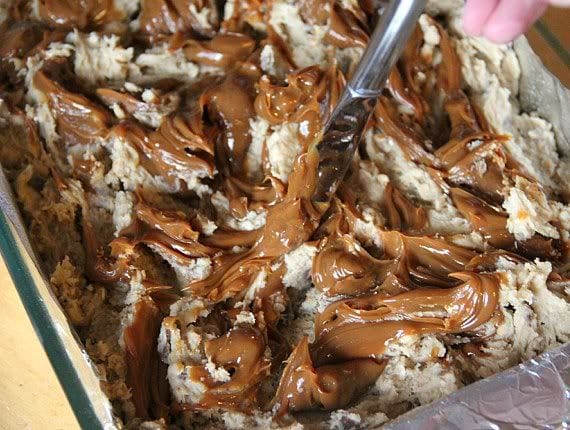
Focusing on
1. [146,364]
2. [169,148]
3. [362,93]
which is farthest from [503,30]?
[146,364]

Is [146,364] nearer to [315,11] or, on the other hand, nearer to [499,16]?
[499,16]

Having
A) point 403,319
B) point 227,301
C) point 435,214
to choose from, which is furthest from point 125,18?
point 403,319

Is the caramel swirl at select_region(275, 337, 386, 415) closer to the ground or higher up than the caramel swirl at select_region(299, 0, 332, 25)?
closer to the ground

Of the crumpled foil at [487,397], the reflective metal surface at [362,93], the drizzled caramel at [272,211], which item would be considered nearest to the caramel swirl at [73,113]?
the drizzled caramel at [272,211]

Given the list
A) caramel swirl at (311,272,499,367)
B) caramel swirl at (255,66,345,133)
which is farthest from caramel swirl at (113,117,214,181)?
caramel swirl at (311,272,499,367)

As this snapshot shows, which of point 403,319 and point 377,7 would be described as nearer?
point 403,319

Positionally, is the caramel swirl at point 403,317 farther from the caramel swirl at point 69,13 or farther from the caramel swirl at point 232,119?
the caramel swirl at point 69,13

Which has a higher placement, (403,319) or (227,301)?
(403,319)

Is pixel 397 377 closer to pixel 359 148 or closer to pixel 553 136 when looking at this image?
pixel 359 148

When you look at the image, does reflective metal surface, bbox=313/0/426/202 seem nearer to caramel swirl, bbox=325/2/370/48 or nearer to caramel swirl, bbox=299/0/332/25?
caramel swirl, bbox=325/2/370/48
